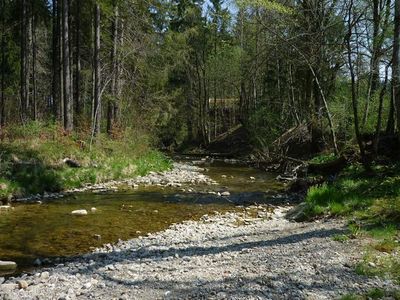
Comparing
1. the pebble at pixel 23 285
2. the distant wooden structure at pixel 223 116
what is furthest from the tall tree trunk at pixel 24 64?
the distant wooden structure at pixel 223 116

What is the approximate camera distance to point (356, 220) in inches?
324

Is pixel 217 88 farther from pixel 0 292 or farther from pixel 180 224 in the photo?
pixel 0 292

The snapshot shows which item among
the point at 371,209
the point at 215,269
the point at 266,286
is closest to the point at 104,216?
the point at 215,269

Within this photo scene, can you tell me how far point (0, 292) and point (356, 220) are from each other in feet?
20.4

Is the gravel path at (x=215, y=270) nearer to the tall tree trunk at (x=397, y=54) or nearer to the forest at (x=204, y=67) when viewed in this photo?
the tall tree trunk at (x=397, y=54)

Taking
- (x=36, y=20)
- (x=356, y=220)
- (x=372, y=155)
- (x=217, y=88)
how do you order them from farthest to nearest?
1. (x=217, y=88)
2. (x=36, y=20)
3. (x=372, y=155)
4. (x=356, y=220)

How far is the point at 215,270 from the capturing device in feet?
20.4

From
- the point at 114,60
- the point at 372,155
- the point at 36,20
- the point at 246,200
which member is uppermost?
the point at 36,20

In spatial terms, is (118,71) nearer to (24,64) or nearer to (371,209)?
(24,64)

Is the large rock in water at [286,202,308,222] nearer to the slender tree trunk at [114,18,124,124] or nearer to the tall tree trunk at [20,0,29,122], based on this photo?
the slender tree trunk at [114,18,124,124]

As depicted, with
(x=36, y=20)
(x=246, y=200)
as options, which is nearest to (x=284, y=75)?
(x=36, y=20)

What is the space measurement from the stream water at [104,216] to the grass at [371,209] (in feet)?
9.98

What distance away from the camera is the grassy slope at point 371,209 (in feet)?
19.1

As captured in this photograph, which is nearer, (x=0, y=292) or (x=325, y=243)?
(x=0, y=292)
